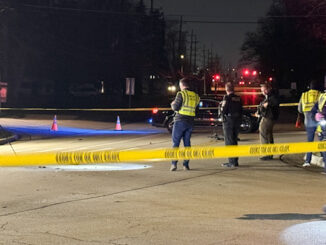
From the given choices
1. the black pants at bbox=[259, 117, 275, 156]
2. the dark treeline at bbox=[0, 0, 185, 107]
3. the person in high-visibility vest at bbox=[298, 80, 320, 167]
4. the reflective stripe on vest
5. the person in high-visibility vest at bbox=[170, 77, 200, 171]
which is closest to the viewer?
the reflective stripe on vest

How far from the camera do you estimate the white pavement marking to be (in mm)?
5551

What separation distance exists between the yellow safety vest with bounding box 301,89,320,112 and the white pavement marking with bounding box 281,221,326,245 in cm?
463

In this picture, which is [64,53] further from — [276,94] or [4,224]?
[4,224]

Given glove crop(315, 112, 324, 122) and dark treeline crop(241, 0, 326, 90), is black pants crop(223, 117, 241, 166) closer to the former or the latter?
glove crop(315, 112, 324, 122)

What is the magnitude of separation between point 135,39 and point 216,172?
4629 centimetres

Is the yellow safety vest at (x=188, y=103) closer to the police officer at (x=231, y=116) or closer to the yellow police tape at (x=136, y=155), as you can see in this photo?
the police officer at (x=231, y=116)

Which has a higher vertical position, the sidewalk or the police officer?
the police officer

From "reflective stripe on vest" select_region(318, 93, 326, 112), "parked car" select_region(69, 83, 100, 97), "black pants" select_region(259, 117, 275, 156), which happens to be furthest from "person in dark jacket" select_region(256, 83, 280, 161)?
"parked car" select_region(69, 83, 100, 97)

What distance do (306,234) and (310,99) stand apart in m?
5.30

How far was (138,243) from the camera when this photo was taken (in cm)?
555

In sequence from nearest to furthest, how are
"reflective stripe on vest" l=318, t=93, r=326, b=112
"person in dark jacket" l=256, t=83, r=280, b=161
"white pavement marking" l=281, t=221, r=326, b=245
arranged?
"white pavement marking" l=281, t=221, r=326, b=245 < "reflective stripe on vest" l=318, t=93, r=326, b=112 < "person in dark jacket" l=256, t=83, r=280, b=161

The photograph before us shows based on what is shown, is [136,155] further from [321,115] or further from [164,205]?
[321,115]

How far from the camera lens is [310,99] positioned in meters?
10.6

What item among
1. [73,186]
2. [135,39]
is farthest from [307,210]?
[135,39]
